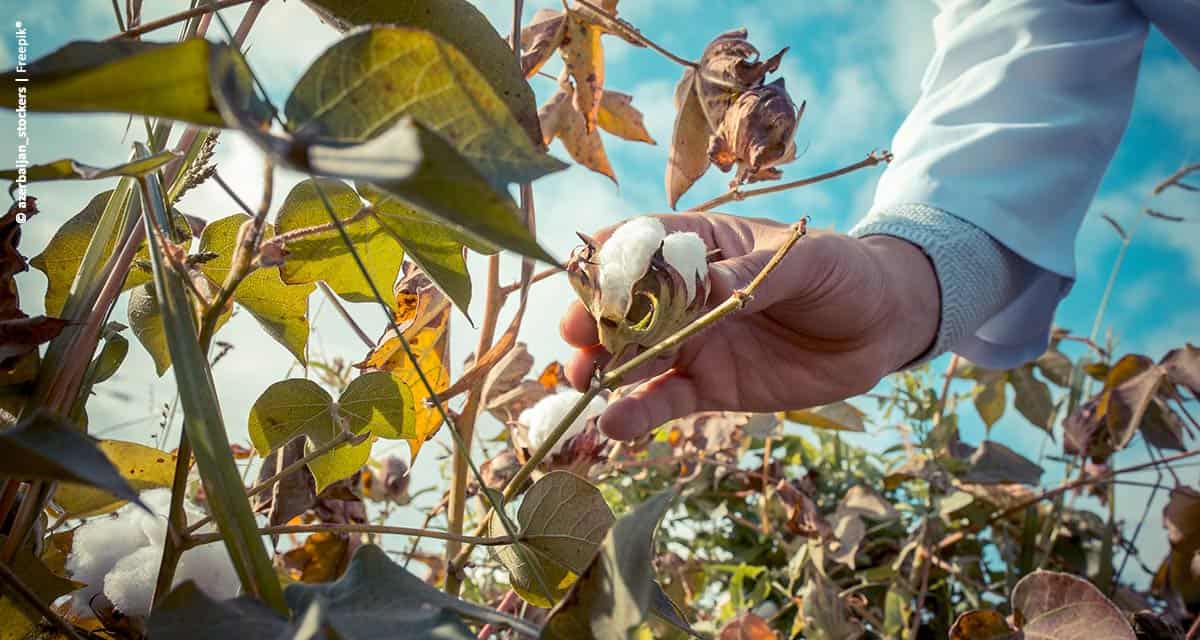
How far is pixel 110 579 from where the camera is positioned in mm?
277

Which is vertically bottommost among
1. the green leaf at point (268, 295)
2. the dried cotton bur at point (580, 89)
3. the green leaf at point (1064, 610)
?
the green leaf at point (1064, 610)

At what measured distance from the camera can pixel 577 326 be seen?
0.44 meters

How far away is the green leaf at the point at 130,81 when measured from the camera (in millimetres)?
120

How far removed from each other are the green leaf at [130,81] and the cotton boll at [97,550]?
0.21 m

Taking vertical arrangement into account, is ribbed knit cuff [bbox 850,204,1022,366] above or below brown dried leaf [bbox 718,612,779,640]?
above

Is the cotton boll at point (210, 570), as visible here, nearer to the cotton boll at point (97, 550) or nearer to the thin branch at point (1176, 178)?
the cotton boll at point (97, 550)

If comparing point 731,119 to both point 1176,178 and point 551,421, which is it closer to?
point 551,421

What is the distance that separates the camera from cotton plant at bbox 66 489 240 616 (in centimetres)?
27

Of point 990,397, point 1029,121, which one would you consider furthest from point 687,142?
point 990,397

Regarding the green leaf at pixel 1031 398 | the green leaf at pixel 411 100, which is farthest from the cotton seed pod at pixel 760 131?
the green leaf at pixel 1031 398

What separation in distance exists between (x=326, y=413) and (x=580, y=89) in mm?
282

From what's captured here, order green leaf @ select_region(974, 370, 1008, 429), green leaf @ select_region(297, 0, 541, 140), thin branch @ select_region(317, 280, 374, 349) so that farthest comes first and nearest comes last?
1. green leaf @ select_region(974, 370, 1008, 429)
2. thin branch @ select_region(317, 280, 374, 349)
3. green leaf @ select_region(297, 0, 541, 140)

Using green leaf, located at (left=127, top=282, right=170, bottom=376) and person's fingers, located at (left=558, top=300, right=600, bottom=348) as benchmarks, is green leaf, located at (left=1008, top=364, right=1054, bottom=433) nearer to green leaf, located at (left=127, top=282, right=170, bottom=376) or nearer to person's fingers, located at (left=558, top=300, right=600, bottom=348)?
person's fingers, located at (left=558, top=300, right=600, bottom=348)

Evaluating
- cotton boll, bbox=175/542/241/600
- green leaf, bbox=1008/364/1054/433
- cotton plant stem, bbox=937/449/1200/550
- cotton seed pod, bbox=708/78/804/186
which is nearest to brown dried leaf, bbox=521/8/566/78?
cotton seed pod, bbox=708/78/804/186
